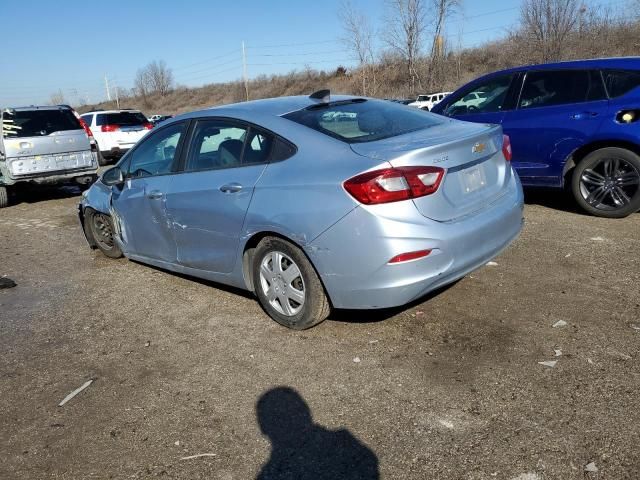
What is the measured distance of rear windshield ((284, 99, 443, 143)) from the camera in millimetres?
3625

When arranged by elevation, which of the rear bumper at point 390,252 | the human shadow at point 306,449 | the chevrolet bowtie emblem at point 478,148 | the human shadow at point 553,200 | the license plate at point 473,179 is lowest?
the human shadow at point 306,449

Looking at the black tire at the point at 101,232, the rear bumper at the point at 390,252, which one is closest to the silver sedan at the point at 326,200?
the rear bumper at the point at 390,252

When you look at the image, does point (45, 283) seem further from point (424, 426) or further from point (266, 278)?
point (424, 426)

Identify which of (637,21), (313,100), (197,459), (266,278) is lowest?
(197,459)

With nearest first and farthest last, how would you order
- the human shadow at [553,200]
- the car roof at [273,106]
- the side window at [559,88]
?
the car roof at [273,106]
the side window at [559,88]
the human shadow at [553,200]

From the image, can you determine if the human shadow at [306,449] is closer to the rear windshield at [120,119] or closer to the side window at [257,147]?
the side window at [257,147]

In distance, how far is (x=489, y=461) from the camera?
2.40 metres

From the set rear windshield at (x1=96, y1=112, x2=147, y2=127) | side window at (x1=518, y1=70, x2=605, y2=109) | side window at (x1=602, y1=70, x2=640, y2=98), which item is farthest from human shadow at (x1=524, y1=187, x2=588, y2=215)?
rear windshield at (x1=96, y1=112, x2=147, y2=127)

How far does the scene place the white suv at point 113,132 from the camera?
630 inches

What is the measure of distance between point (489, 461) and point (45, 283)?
4.65m

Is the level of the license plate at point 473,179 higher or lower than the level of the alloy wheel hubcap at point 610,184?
higher

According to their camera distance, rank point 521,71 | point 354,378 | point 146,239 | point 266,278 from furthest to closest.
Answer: point 521,71 < point 146,239 < point 266,278 < point 354,378

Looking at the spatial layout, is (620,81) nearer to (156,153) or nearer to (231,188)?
(231,188)

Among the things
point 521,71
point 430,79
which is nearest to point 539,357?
point 521,71
